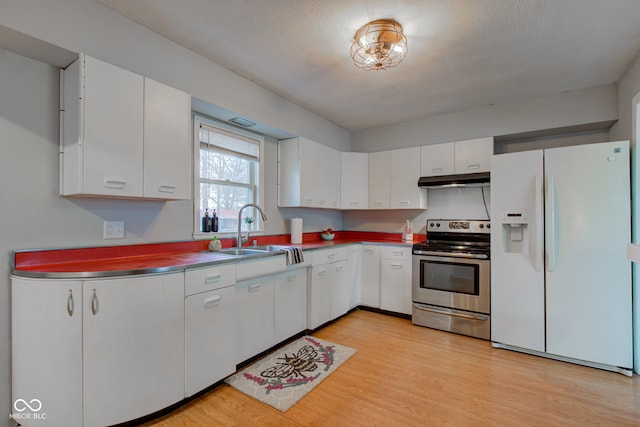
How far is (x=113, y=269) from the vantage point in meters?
1.60

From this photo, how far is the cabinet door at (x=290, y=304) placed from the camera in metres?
2.66

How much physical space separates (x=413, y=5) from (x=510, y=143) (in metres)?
2.58

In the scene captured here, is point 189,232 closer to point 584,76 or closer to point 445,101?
point 445,101

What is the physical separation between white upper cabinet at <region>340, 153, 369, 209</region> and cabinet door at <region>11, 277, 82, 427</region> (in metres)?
3.04

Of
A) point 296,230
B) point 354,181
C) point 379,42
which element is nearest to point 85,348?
point 296,230

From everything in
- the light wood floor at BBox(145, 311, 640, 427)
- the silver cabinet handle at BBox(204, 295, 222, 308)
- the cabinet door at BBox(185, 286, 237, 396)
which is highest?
the silver cabinet handle at BBox(204, 295, 222, 308)

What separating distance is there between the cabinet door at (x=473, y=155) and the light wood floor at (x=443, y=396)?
194 centimetres

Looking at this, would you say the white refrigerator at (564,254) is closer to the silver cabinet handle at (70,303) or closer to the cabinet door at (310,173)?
the cabinet door at (310,173)

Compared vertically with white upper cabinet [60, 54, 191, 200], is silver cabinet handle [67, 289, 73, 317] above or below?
below

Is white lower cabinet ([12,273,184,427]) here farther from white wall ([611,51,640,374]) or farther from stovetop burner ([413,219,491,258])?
white wall ([611,51,640,374])

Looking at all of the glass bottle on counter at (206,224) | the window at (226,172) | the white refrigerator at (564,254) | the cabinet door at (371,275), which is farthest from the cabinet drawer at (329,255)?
the white refrigerator at (564,254)

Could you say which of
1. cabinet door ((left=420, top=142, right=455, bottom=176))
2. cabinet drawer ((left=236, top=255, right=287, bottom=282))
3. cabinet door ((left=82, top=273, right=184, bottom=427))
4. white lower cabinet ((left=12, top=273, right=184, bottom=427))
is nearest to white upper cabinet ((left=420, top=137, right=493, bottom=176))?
cabinet door ((left=420, top=142, right=455, bottom=176))

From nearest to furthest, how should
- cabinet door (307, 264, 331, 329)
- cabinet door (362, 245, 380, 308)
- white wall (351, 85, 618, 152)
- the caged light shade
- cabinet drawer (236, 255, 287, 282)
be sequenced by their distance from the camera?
the caged light shade, cabinet drawer (236, 255, 287, 282), white wall (351, 85, 618, 152), cabinet door (307, 264, 331, 329), cabinet door (362, 245, 380, 308)

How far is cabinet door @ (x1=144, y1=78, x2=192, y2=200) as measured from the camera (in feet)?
6.37
